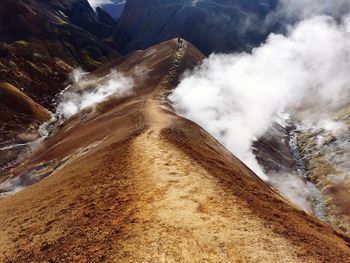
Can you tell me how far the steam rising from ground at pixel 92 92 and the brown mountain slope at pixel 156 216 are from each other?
183ft

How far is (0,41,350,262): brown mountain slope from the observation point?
62.5 feet

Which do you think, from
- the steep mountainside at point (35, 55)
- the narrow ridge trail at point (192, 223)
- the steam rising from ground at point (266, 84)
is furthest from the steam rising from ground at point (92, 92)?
the narrow ridge trail at point (192, 223)

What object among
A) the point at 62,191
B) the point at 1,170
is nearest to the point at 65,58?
the point at 1,170

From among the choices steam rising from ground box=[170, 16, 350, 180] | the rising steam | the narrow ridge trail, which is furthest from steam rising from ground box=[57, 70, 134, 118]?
the narrow ridge trail

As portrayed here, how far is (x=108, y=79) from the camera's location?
110750 mm

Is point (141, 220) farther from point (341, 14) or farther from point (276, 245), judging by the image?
point (341, 14)

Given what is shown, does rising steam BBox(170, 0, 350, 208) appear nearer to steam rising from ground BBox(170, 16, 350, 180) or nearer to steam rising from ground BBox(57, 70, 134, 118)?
steam rising from ground BBox(170, 16, 350, 180)

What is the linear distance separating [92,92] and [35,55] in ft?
130

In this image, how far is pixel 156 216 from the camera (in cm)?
2133

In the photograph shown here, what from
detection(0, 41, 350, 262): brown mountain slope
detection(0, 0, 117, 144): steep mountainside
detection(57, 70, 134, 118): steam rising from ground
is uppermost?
detection(0, 41, 350, 262): brown mountain slope

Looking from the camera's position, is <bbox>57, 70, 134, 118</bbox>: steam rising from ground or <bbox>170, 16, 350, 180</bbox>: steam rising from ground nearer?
<bbox>170, 16, 350, 180</bbox>: steam rising from ground

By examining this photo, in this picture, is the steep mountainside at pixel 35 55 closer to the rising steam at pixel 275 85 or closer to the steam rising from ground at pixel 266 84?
the steam rising from ground at pixel 266 84

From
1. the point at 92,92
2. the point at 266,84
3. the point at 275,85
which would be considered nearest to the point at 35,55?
the point at 92,92

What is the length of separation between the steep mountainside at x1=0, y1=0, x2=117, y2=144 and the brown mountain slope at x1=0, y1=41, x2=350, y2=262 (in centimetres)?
4979
